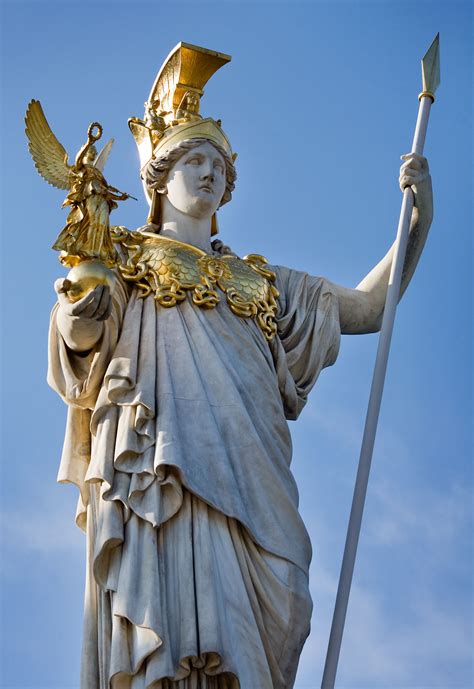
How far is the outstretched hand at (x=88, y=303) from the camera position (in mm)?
12789

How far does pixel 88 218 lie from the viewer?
13117 millimetres

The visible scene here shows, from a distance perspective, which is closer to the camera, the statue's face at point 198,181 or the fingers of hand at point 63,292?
the fingers of hand at point 63,292

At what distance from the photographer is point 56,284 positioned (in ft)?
42.3

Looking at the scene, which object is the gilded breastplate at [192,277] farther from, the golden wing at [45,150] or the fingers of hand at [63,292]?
the fingers of hand at [63,292]

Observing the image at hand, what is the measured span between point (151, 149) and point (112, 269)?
4.82 feet

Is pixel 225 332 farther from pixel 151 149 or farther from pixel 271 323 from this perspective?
pixel 151 149

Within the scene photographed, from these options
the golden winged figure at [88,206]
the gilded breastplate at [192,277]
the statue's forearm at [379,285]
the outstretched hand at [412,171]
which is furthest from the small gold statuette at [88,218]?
the outstretched hand at [412,171]

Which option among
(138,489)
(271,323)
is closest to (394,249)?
(271,323)

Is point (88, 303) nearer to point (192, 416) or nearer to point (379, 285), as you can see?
point (192, 416)

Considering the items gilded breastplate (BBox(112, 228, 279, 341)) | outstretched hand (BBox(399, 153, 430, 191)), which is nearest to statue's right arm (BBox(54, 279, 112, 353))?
gilded breastplate (BBox(112, 228, 279, 341))

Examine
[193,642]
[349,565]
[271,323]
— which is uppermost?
[271,323]

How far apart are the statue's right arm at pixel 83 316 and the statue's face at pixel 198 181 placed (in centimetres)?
154

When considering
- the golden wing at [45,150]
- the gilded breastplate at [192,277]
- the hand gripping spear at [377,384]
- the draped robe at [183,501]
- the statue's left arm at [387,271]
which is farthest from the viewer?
the statue's left arm at [387,271]

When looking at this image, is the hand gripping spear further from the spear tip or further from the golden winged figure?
the golden winged figure
